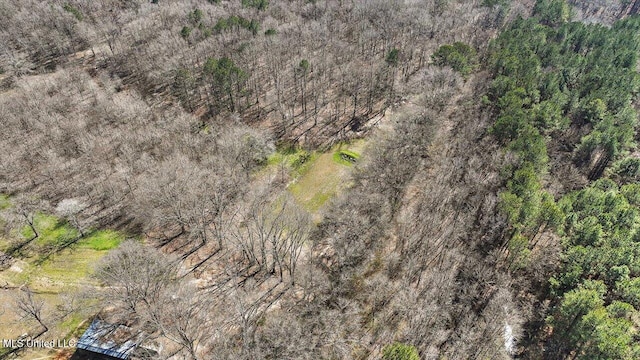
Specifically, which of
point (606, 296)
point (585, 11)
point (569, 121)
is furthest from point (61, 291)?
point (585, 11)

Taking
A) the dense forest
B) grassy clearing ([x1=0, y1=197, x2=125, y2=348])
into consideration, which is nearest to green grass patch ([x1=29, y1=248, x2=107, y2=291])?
grassy clearing ([x1=0, y1=197, x2=125, y2=348])

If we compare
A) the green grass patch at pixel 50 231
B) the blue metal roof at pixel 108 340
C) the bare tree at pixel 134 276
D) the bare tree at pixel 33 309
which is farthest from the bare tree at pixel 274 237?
the green grass patch at pixel 50 231

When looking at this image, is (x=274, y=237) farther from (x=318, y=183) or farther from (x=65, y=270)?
(x=65, y=270)

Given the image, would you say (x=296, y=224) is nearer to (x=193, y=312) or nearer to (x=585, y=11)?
(x=193, y=312)

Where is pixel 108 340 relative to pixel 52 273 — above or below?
above

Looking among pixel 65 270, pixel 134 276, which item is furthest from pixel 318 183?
pixel 65 270

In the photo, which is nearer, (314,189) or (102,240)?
(102,240)

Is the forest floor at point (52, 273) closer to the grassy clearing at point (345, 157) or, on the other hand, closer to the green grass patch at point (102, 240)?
the green grass patch at point (102, 240)
